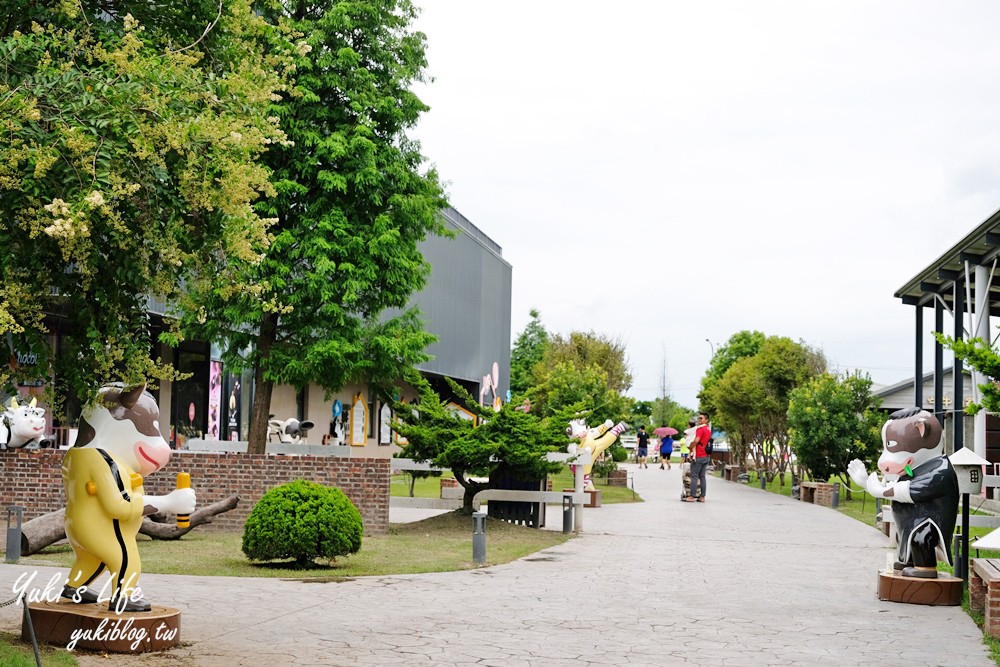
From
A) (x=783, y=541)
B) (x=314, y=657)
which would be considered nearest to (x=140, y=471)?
(x=314, y=657)

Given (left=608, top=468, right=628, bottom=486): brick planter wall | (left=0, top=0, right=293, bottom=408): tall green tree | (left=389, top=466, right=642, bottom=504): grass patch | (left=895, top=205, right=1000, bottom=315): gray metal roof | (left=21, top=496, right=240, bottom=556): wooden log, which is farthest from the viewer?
(left=608, top=468, right=628, bottom=486): brick planter wall

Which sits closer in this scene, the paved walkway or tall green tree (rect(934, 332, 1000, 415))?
the paved walkway

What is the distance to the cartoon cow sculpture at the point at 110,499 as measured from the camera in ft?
27.1

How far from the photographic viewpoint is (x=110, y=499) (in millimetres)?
8227

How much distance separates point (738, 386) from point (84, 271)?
36623 mm

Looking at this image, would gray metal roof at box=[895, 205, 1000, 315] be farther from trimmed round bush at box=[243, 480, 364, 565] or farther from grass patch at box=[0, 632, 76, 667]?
grass patch at box=[0, 632, 76, 667]

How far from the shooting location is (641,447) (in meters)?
69.0

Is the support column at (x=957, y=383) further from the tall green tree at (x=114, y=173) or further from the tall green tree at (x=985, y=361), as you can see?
the tall green tree at (x=114, y=173)

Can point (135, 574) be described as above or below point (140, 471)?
below

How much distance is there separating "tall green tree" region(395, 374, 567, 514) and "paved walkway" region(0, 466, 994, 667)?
6.74ft

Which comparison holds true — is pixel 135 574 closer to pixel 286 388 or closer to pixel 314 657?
pixel 314 657

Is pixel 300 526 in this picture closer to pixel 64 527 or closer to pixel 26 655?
pixel 64 527

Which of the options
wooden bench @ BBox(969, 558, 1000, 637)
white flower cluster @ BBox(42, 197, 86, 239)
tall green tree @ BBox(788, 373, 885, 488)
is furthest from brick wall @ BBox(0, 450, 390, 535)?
tall green tree @ BBox(788, 373, 885, 488)

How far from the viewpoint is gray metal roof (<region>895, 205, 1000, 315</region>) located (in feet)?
71.8
